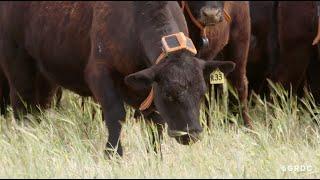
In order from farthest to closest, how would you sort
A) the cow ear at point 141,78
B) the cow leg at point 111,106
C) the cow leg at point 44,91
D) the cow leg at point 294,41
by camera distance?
the cow leg at point 294,41, the cow leg at point 44,91, the cow leg at point 111,106, the cow ear at point 141,78

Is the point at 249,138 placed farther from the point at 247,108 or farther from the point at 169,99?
the point at 247,108

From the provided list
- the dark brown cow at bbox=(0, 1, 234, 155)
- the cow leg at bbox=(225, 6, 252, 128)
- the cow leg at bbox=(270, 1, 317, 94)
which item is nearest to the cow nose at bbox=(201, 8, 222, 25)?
the dark brown cow at bbox=(0, 1, 234, 155)

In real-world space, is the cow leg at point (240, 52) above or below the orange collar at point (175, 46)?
below

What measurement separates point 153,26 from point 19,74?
2036mm

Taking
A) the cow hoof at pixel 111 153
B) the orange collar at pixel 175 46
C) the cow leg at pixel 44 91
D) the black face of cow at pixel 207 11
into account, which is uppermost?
the black face of cow at pixel 207 11

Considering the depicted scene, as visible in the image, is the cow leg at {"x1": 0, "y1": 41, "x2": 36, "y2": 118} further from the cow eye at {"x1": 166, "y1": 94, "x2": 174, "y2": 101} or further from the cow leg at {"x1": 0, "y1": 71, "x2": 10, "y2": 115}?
the cow eye at {"x1": 166, "y1": 94, "x2": 174, "y2": 101}

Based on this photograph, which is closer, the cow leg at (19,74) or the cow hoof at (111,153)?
the cow hoof at (111,153)

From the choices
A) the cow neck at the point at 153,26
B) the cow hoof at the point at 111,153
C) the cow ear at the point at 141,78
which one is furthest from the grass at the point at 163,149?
the cow neck at the point at 153,26

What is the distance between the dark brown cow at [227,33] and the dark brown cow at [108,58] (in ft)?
2.12

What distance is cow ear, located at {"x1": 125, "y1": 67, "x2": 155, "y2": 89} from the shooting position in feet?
24.6

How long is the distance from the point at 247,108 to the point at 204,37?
1.61 meters

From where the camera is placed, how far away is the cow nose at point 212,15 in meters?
8.75

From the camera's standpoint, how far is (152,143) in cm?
841

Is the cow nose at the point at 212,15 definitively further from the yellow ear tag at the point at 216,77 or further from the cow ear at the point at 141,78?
the cow ear at the point at 141,78
